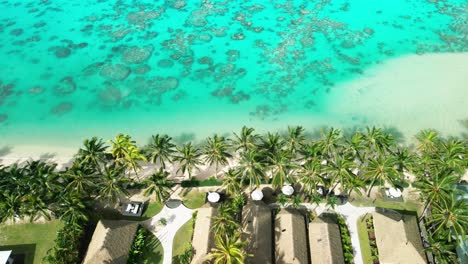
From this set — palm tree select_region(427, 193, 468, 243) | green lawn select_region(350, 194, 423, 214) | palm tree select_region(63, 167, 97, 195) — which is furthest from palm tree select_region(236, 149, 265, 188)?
palm tree select_region(427, 193, 468, 243)

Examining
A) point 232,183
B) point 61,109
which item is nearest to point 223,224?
point 232,183

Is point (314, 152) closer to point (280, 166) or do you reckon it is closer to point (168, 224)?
point (280, 166)

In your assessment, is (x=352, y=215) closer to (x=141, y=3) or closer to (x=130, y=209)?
(x=130, y=209)

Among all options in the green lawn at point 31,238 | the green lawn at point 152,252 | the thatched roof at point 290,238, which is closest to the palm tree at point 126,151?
the green lawn at point 152,252

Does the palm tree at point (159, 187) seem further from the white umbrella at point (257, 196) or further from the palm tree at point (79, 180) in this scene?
the white umbrella at point (257, 196)

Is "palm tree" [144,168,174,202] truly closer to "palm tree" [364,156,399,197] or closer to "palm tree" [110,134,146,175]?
"palm tree" [110,134,146,175]

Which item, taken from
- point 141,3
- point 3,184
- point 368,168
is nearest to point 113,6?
point 141,3
